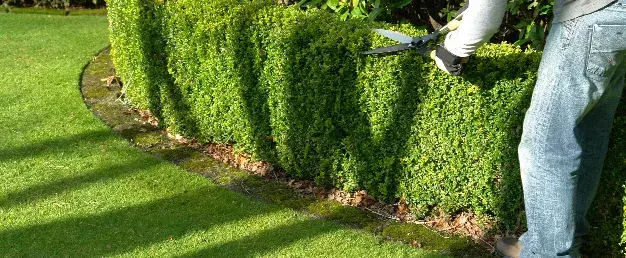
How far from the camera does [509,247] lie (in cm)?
428

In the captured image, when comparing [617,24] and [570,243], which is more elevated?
[617,24]

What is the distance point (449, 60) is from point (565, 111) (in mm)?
681

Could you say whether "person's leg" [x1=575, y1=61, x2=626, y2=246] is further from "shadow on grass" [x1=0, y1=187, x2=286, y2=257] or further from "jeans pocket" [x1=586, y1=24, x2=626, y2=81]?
"shadow on grass" [x1=0, y1=187, x2=286, y2=257]

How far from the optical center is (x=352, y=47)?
4941 millimetres

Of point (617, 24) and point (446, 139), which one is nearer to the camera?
point (617, 24)

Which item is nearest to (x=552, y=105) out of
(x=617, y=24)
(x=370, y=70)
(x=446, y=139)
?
(x=617, y=24)

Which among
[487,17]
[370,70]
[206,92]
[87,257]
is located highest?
[487,17]

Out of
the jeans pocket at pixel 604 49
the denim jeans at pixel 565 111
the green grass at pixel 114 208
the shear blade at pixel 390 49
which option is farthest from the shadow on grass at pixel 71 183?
the jeans pocket at pixel 604 49

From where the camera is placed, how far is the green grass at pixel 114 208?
4.69 m

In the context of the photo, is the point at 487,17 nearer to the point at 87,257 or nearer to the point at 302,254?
the point at 302,254

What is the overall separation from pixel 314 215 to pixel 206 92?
1582 millimetres

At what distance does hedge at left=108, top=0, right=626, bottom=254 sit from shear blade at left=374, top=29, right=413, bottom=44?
80 mm

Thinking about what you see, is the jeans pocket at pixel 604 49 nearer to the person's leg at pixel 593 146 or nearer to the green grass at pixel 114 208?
the person's leg at pixel 593 146

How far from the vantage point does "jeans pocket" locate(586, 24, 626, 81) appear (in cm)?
343
